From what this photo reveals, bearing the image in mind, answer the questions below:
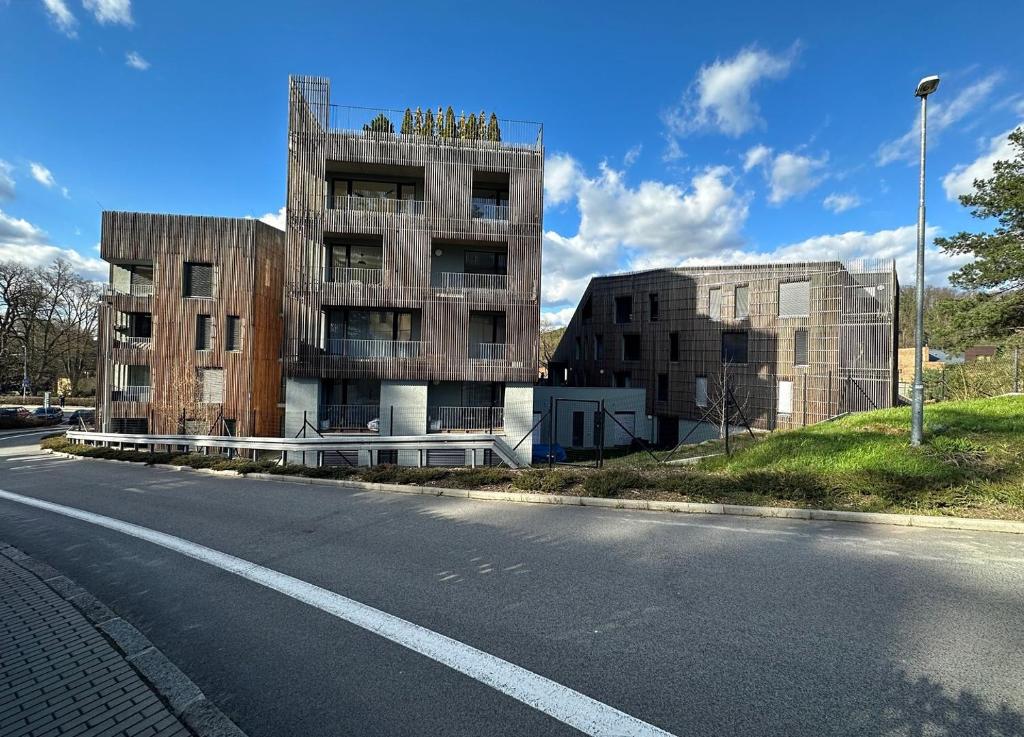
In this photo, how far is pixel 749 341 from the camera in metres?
24.7

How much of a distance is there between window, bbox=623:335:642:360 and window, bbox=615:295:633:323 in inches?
52.9

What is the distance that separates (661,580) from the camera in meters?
4.63

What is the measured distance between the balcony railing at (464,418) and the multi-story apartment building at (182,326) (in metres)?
11.1

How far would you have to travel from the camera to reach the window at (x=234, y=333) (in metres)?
23.2

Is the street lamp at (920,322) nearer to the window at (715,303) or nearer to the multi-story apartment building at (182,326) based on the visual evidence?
the window at (715,303)

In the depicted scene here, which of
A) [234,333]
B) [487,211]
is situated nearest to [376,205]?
[487,211]

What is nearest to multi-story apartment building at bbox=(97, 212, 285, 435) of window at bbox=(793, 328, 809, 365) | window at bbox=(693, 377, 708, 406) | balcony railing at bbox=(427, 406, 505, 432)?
balcony railing at bbox=(427, 406, 505, 432)

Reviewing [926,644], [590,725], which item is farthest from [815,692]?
[590,725]

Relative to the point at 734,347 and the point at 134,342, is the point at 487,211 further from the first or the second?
the point at 134,342

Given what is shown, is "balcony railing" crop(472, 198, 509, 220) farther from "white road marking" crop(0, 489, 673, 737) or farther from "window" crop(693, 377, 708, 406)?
"white road marking" crop(0, 489, 673, 737)

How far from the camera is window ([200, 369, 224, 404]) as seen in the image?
22.5 meters

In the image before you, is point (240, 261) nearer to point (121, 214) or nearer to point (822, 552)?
point (121, 214)

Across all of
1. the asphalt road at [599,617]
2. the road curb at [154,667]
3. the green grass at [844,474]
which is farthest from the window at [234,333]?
the road curb at [154,667]

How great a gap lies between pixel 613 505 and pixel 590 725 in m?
5.21
